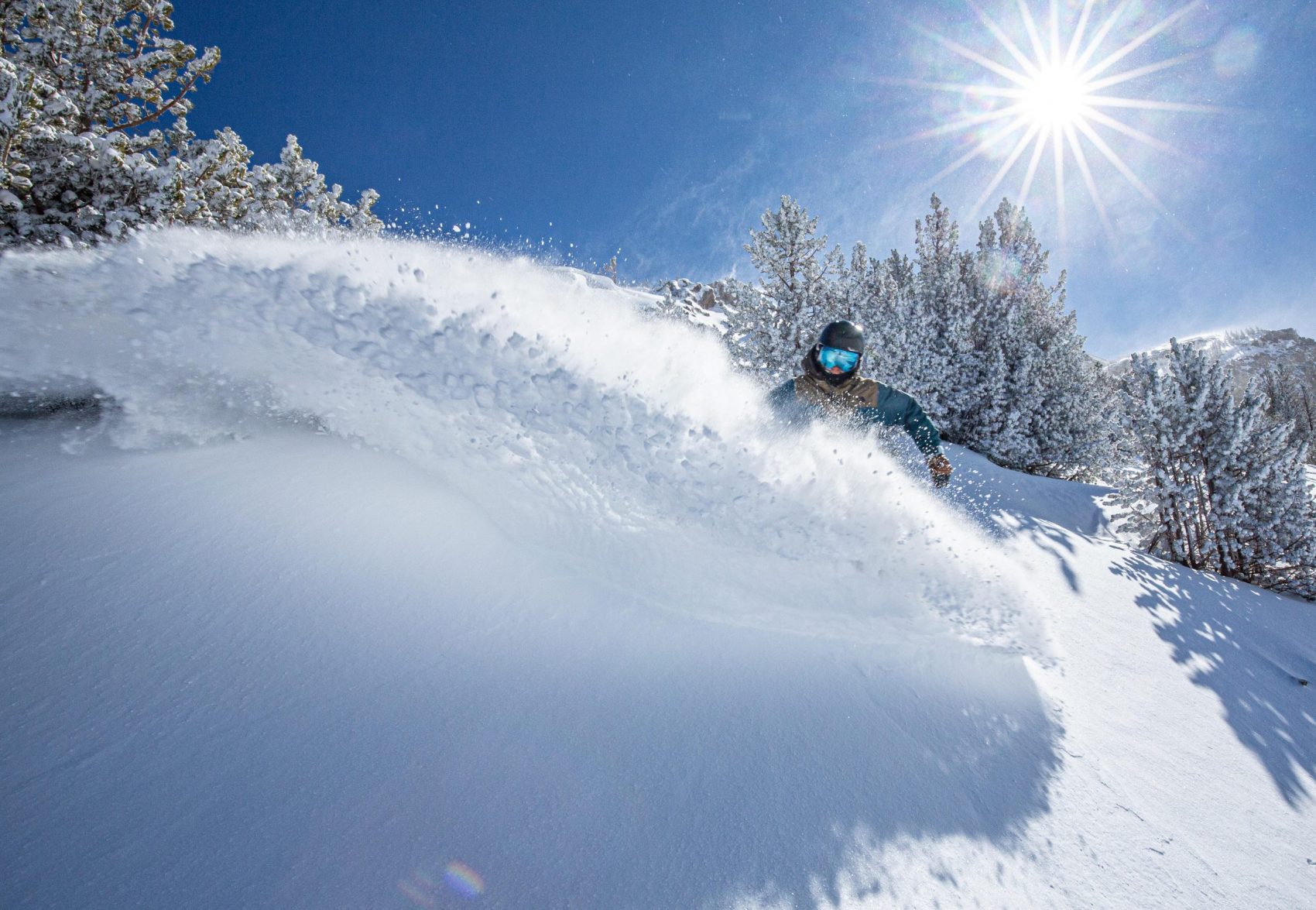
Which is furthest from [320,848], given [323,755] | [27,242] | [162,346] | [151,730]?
[27,242]

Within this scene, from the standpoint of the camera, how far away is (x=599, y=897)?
1.04 meters

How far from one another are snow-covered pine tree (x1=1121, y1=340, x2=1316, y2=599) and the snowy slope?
16.8 feet

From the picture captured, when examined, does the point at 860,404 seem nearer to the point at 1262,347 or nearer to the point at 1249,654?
the point at 1249,654

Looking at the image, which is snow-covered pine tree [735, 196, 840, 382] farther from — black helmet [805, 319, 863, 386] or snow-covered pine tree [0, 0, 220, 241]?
snow-covered pine tree [0, 0, 220, 241]

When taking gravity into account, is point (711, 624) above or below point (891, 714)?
above

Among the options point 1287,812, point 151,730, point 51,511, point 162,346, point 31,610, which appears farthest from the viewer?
point 162,346

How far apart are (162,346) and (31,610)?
1.13m

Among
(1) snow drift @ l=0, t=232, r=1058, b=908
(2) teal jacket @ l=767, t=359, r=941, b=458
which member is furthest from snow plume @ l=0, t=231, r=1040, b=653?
(2) teal jacket @ l=767, t=359, r=941, b=458

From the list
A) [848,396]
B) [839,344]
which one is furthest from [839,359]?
[848,396]

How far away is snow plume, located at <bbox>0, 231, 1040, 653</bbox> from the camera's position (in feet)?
6.34

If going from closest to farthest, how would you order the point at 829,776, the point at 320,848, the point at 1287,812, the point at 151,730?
the point at 320,848 < the point at 151,730 < the point at 829,776 < the point at 1287,812

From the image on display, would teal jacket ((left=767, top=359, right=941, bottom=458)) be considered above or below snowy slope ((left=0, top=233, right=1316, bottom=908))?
above

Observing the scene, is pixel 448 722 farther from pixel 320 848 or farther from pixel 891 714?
pixel 891 714

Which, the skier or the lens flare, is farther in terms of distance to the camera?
the skier
